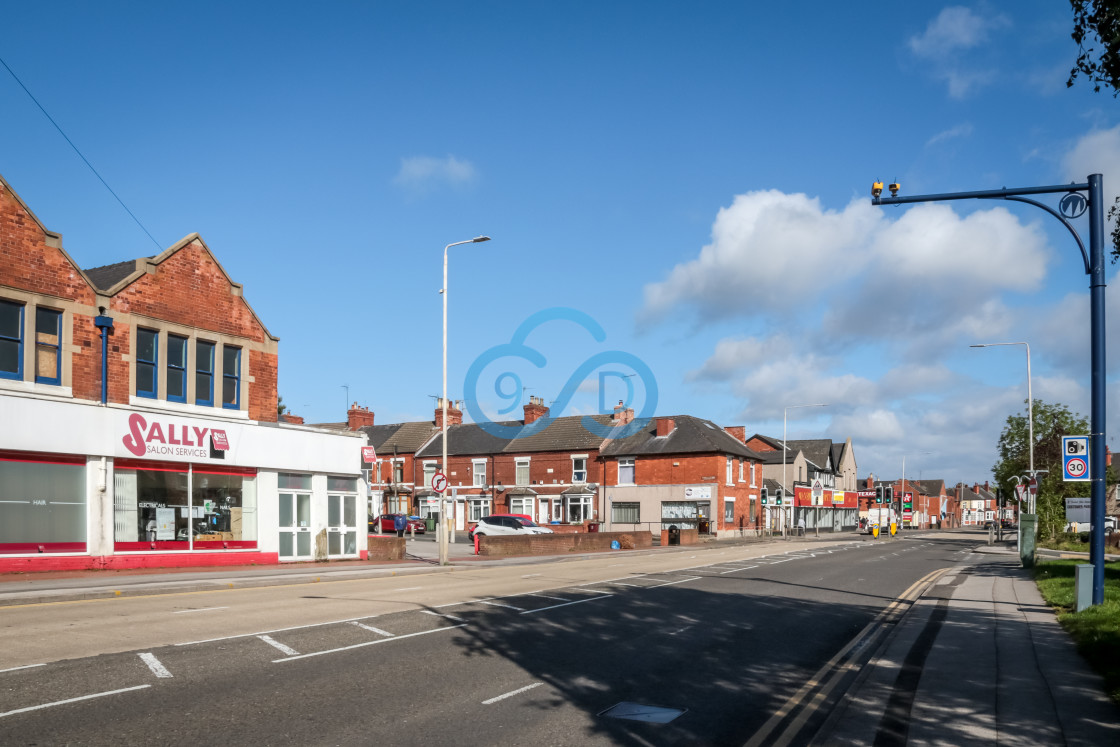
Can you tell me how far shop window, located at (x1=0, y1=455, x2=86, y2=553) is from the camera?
22.3m

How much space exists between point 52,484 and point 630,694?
19179mm

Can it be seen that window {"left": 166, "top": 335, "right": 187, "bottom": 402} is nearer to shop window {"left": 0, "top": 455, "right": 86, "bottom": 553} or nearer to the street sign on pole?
shop window {"left": 0, "top": 455, "right": 86, "bottom": 553}

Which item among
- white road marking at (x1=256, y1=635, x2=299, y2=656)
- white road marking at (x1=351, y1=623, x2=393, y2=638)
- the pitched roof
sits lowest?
white road marking at (x1=351, y1=623, x2=393, y2=638)

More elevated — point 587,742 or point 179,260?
point 179,260

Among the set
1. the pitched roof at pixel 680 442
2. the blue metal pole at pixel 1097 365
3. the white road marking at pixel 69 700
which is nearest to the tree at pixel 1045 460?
the pitched roof at pixel 680 442

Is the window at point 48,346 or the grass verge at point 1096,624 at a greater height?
the window at point 48,346

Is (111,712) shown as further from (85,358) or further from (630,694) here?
(85,358)

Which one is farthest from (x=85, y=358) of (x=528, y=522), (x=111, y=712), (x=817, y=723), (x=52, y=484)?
(x=528, y=522)

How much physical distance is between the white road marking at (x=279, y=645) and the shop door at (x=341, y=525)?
62.6 feet

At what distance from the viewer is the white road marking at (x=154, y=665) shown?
1012cm

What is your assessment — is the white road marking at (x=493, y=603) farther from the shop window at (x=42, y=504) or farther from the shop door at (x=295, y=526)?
the shop door at (x=295, y=526)

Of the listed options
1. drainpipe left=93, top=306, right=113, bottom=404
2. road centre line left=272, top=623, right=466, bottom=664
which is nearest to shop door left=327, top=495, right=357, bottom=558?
drainpipe left=93, top=306, right=113, bottom=404

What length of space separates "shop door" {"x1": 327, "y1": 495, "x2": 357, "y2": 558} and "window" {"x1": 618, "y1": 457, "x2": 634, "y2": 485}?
35540 mm

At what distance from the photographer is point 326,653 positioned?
38.6 ft
